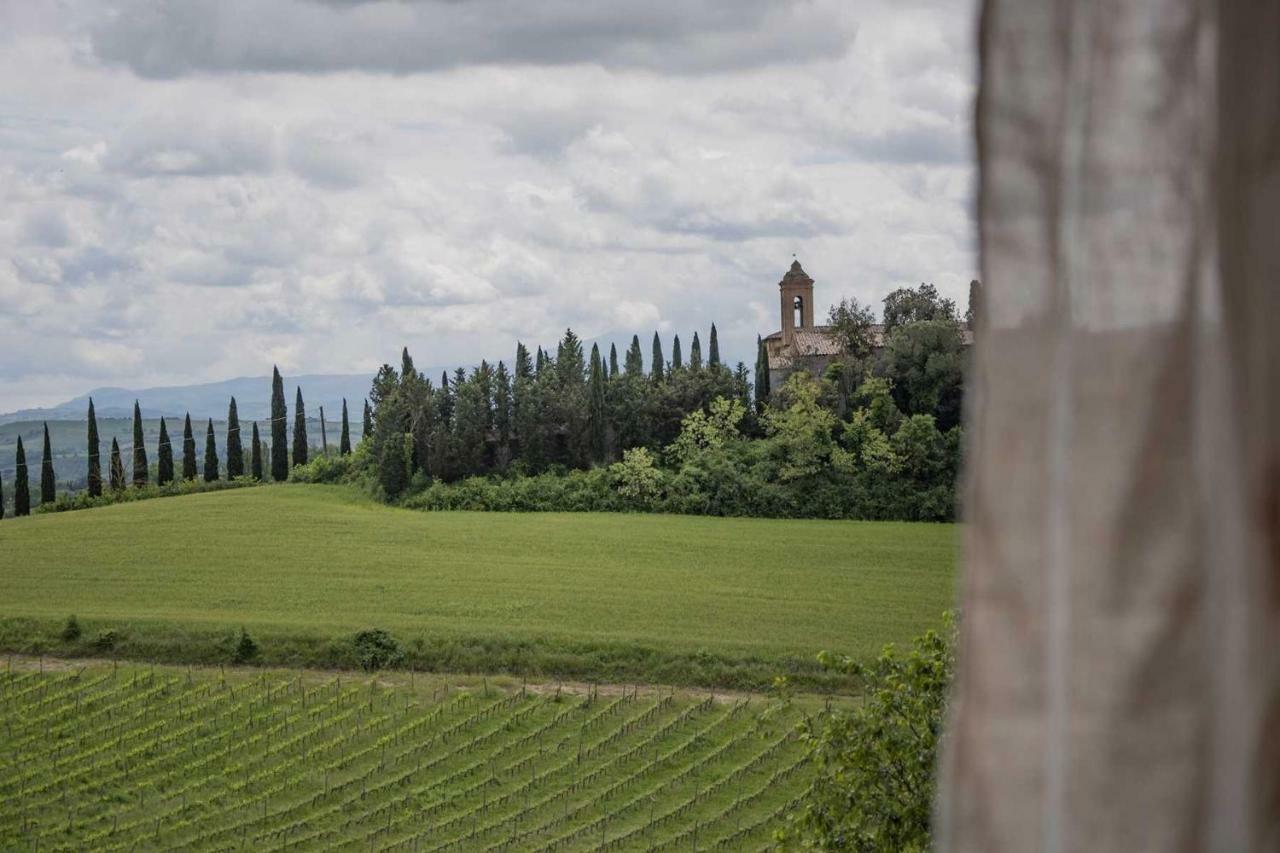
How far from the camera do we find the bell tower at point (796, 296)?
57094 mm

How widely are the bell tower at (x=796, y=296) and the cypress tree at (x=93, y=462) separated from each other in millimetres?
28633

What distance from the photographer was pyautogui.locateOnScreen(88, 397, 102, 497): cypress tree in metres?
50.8

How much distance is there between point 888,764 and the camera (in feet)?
38.0

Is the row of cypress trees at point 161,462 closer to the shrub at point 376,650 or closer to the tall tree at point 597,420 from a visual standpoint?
→ the tall tree at point 597,420

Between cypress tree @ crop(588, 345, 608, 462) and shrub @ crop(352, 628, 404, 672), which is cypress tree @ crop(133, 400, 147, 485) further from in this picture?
shrub @ crop(352, 628, 404, 672)

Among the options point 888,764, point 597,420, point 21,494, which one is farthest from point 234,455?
point 888,764

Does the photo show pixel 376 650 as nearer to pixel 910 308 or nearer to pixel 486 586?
pixel 486 586

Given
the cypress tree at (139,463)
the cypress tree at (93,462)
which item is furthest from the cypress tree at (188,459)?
the cypress tree at (93,462)

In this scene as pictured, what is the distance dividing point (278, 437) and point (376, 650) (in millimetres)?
34699

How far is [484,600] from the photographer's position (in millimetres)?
32250

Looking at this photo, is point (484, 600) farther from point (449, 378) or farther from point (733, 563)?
point (449, 378)

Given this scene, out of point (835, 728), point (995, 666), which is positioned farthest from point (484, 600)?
point (995, 666)

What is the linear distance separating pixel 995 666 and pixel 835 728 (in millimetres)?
11230

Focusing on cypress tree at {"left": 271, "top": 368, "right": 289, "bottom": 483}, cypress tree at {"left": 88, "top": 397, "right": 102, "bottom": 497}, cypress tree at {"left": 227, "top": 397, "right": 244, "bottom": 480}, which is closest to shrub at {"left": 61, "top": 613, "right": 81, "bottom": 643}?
cypress tree at {"left": 88, "top": 397, "right": 102, "bottom": 497}
